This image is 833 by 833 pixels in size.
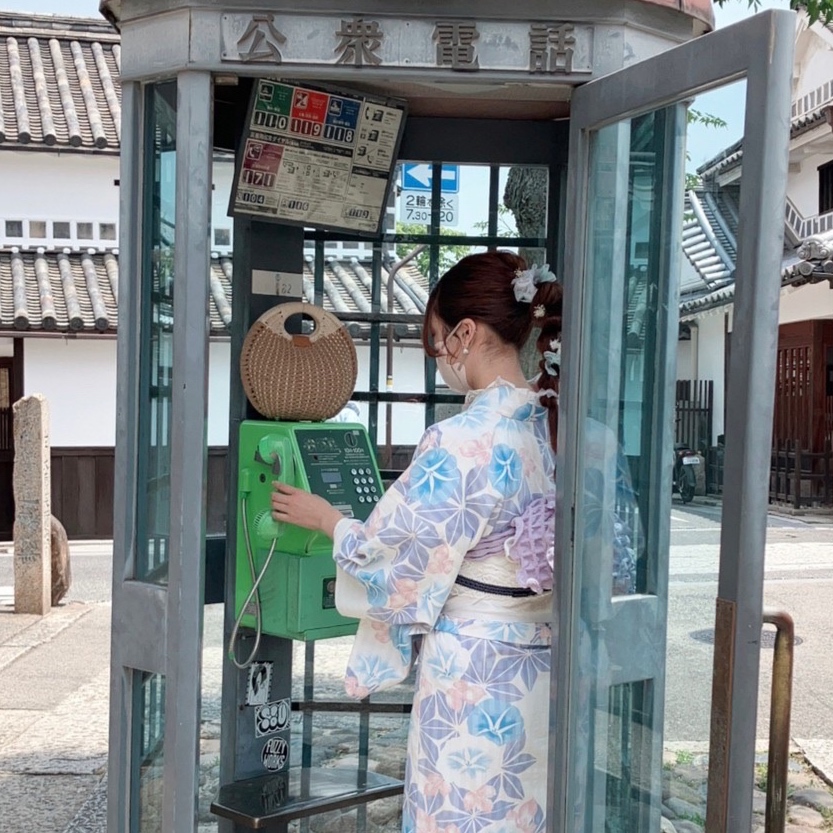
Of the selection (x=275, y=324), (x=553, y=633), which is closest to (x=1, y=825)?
(x=275, y=324)

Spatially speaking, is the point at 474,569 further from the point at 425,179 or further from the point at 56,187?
the point at 56,187

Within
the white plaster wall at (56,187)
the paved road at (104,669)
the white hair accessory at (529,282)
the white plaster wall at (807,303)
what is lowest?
the paved road at (104,669)

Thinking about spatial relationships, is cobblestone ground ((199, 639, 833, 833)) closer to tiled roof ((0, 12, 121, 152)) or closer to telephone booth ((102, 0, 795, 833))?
telephone booth ((102, 0, 795, 833))

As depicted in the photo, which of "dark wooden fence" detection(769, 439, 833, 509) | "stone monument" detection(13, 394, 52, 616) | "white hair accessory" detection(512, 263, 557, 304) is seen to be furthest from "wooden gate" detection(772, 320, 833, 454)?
"white hair accessory" detection(512, 263, 557, 304)

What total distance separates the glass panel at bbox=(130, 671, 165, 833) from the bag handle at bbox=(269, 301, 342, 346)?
36.3 inches

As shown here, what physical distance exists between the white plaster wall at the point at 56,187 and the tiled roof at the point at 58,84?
361 mm

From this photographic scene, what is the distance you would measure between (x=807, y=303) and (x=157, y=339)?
13.8 metres

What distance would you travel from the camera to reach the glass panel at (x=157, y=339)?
2727 mm

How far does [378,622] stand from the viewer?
2.53 meters

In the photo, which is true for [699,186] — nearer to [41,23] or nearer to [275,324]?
[275,324]

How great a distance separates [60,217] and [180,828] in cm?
1381

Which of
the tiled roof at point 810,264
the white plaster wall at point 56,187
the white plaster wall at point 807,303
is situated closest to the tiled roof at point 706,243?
the tiled roof at point 810,264

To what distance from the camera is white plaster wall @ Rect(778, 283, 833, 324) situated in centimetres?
1468

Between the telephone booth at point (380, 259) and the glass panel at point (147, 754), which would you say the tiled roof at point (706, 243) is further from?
the glass panel at point (147, 754)
